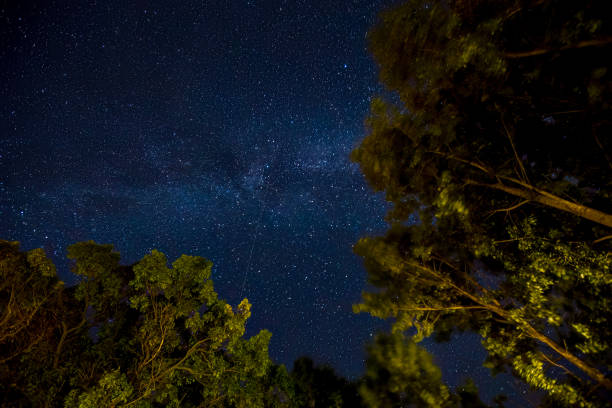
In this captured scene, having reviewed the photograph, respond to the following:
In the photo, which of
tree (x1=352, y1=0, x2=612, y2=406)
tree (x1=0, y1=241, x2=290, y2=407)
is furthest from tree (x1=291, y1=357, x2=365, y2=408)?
tree (x1=352, y1=0, x2=612, y2=406)

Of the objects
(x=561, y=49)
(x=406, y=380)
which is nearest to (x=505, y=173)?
(x=561, y=49)

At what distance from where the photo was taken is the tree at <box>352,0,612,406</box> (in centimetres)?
312

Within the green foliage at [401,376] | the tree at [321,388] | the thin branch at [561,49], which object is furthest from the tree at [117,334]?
the thin branch at [561,49]

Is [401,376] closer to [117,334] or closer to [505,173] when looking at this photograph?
[505,173]

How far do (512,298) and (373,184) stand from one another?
137 inches

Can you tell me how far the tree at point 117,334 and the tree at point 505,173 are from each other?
5784mm

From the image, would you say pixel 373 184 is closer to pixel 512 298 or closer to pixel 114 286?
pixel 512 298

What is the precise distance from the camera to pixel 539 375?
407 centimetres

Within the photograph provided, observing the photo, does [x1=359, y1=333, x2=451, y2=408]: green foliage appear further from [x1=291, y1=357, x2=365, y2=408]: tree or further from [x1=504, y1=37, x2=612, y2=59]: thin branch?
[x1=504, y1=37, x2=612, y2=59]: thin branch

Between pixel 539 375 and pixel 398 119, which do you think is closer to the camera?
pixel 539 375

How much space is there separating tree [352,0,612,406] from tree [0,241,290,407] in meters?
5.78

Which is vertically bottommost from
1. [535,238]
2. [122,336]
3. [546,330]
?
[546,330]

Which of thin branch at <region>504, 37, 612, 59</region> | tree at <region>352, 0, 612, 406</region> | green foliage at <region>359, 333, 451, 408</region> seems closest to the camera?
thin branch at <region>504, 37, 612, 59</region>

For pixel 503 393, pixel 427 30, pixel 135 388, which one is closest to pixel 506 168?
pixel 427 30
